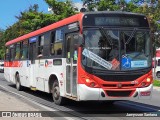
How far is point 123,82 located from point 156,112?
163 cm

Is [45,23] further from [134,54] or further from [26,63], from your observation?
[134,54]

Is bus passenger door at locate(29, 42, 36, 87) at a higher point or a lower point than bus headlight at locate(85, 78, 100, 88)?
higher

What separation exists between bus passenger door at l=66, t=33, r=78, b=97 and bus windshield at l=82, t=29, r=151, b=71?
0.58 m

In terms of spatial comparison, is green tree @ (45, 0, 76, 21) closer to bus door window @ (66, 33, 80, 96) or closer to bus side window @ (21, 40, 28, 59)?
bus side window @ (21, 40, 28, 59)

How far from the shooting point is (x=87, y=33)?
12.1 m

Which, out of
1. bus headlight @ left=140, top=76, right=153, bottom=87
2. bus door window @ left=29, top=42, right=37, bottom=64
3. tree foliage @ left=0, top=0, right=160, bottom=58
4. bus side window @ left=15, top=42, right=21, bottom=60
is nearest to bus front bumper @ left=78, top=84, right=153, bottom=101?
bus headlight @ left=140, top=76, right=153, bottom=87

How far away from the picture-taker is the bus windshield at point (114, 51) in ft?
39.4

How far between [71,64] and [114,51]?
1556mm

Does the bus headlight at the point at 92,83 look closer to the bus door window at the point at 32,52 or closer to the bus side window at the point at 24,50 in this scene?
the bus door window at the point at 32,52

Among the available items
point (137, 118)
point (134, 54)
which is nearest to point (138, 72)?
point (134, 54)

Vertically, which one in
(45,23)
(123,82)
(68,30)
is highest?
(45,23)

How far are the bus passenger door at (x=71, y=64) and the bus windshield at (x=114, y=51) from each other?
1.89ft

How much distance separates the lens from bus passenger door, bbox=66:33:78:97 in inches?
493

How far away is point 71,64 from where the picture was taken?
12.9m
